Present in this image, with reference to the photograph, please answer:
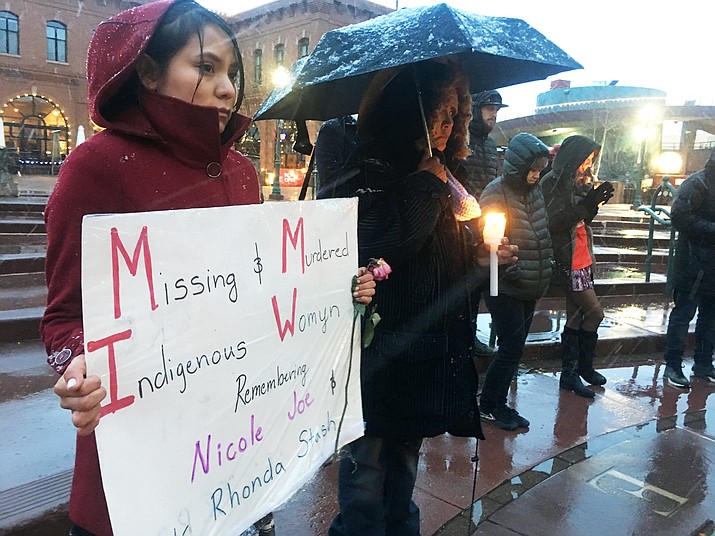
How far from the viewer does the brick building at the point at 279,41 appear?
1220 inches

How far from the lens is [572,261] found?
14.4 feet

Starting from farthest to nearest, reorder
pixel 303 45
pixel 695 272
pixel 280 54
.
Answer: pixel 280 54
pixel 303 45
pixel 695 272

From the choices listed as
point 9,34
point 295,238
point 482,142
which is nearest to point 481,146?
point 482,142

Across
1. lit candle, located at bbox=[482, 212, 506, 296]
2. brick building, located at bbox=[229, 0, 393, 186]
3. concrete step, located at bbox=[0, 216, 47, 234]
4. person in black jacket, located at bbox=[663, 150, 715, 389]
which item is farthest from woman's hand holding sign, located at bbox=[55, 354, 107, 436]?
brick building, located at bbox=[229, 0, 393, 186]

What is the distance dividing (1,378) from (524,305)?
3733 millimetres

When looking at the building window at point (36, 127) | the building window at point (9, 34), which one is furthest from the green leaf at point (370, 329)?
the building window at point (9, 34)

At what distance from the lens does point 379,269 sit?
1.90 metres

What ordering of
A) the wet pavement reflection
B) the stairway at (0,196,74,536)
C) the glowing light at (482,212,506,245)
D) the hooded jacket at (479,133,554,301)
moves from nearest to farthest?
1. the glowing light at (482,212,506,245)
2. the stairway at (0,196,74,536)
3. the wet pavement reflection
4. the hooded jacket at (479,133,554,301)

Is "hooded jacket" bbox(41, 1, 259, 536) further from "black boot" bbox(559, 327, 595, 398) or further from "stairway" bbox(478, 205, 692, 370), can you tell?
"stairway" bbox(478, 205, 692, 370)

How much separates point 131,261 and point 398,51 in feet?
4.03

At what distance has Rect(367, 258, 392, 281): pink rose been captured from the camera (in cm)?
190

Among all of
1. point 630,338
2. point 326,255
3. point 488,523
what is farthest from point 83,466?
point 630,338

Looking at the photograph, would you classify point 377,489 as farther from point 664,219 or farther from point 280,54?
point 280,54

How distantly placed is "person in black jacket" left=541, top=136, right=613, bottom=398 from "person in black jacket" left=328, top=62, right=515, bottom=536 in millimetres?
2392
